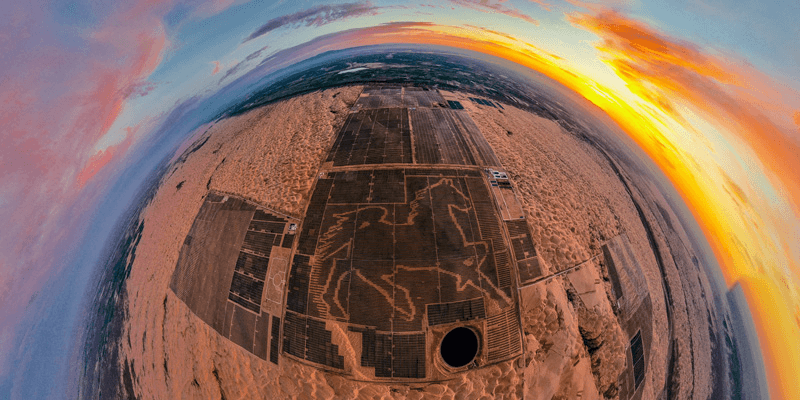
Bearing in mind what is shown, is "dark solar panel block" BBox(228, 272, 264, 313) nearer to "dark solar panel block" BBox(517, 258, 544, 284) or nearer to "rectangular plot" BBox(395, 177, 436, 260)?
"rectangular plot" BBox(395, 177, 436, 260)

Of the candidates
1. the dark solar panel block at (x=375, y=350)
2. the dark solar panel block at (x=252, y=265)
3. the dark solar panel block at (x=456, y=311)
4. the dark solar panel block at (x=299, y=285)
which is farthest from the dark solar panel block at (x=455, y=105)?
the dark solar panel block at (x=252, y=265)

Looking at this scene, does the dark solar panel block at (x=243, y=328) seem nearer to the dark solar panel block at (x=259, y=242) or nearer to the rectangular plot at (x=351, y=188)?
the dark solar panel block at (x=259, y=242)

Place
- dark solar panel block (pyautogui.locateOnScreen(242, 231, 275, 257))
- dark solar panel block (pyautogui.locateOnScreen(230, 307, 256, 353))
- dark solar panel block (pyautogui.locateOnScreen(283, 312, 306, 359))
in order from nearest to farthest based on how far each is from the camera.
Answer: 1. dark solar panel block (pyautogui.locateOnScreen(283, 312, 306, 359))
2. dark solar panel block (pyautogui.locateOnScreen(230, 307, 256, 353))
3. dark solar panel block (pyautogui.locateOnScreen(242, 231, 275, 257))

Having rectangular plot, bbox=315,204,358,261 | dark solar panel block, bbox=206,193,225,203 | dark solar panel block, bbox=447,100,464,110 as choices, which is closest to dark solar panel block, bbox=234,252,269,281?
rectangular plot, bbox=315,204,358,261

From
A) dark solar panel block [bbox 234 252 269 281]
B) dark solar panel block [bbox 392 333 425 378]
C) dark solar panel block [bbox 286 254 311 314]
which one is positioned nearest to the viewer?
dark solar panel block [bbox 392 333 425 378]

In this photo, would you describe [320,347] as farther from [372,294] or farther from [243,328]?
[243,328]

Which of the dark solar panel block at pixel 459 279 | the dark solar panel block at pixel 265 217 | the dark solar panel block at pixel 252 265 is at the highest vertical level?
the dark solar panel block at pixel 265 217

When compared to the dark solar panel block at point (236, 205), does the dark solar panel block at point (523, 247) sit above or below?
below
